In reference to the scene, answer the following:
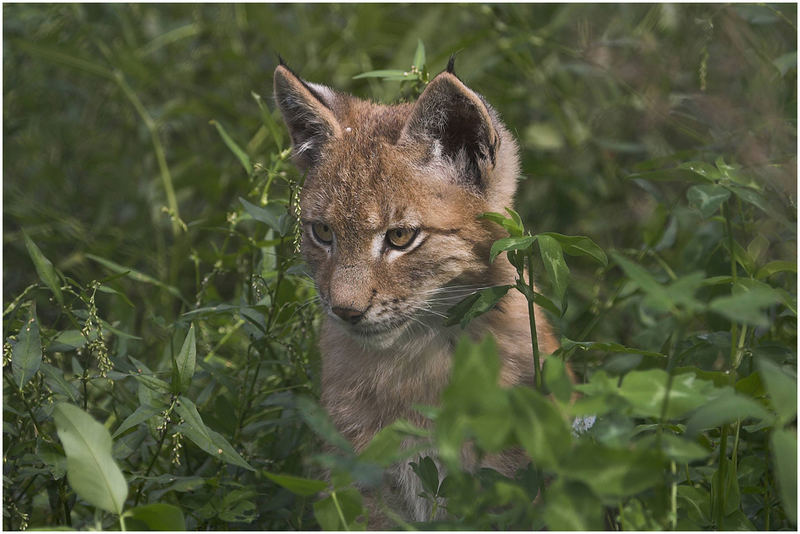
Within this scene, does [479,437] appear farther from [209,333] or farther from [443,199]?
[209,333]

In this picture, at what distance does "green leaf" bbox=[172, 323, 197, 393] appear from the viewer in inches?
100.0

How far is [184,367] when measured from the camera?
256 cm

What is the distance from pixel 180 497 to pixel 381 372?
785 millimetres

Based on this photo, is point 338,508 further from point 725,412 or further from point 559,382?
point 725,412

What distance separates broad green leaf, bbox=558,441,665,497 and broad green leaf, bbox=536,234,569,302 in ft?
2.30

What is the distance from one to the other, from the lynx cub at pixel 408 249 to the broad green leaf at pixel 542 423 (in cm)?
124

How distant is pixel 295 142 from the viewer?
3330mm

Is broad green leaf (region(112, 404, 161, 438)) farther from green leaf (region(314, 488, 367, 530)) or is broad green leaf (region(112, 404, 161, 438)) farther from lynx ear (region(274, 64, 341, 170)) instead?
lynx ear (region(274, 64, 341, 170))

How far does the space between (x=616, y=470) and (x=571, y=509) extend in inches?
4.4

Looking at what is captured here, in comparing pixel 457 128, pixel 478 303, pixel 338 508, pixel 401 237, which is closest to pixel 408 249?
pixel 401 237

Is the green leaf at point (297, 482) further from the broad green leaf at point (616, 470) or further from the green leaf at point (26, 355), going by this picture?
the green leaf at point (26, 355)

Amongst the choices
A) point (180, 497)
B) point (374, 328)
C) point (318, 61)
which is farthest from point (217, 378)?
point (318, 61)

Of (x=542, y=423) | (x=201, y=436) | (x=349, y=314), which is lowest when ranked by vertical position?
(x=201, y=436)

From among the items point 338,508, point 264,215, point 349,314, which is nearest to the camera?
point 338,508
